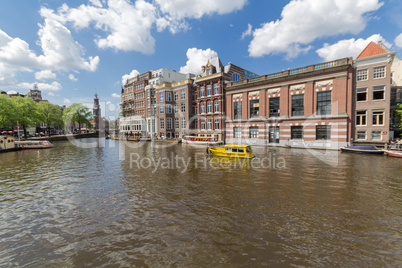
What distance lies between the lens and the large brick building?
27.5 meters

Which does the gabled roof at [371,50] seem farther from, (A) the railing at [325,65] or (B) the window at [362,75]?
(A) the railing at [325,65]

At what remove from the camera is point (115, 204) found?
9727 mm

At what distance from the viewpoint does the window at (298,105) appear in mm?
31391

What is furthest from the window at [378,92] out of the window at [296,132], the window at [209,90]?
the window at [209,90]

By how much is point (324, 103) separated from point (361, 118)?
5.57m

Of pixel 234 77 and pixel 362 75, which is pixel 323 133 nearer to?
pixel 362 75

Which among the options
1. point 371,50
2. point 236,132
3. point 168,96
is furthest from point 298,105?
point 168,96

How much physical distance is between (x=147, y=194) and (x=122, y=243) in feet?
15.4

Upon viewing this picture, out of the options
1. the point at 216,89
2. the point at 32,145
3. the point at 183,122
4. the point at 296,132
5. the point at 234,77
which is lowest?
the point at 32,145

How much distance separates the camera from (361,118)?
27.0 m

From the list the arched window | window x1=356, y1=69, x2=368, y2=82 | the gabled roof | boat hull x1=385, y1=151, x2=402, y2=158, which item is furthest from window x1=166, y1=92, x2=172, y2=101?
boat hull x1=385, y1=151, x2=402, y2=158

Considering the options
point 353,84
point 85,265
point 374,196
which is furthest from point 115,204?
point 353,84

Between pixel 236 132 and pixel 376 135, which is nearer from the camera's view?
pixel 376 135

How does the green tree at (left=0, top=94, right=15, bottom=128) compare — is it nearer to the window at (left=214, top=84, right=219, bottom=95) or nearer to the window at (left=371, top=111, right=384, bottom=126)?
the window at (left=214, top=84, right=219, bottom=95)
